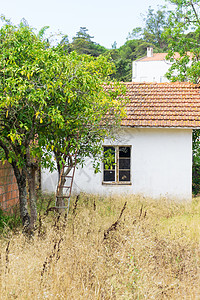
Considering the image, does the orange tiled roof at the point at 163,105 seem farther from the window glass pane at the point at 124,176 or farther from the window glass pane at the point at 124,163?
the window glass pane at the point at 124,176

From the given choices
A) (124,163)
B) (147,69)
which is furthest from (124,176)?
(147,69)

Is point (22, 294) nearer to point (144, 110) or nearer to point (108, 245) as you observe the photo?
point (108, 245)

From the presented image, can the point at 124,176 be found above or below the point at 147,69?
below

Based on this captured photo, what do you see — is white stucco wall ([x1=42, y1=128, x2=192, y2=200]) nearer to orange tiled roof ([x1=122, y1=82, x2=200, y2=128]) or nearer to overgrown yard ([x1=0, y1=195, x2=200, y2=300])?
orange tiled roof ([x1=122, y1=82, x2=200, y2=128])

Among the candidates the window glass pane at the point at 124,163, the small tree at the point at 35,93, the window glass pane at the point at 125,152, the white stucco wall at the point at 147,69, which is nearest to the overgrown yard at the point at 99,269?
the small tree at the point at 35,93

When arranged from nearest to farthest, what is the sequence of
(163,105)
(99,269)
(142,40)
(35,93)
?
(99,269), (35,93), (163,105), (142,40)

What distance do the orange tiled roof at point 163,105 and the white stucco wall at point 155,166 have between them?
45cm

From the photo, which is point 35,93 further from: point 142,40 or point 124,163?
point 142,40

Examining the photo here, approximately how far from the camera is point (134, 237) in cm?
567

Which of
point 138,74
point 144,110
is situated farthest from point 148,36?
point 144,110

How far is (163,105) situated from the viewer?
13.7 m

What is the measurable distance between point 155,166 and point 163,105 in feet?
7.79

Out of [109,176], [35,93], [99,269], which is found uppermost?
[35,93]

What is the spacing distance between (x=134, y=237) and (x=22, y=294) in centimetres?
199
